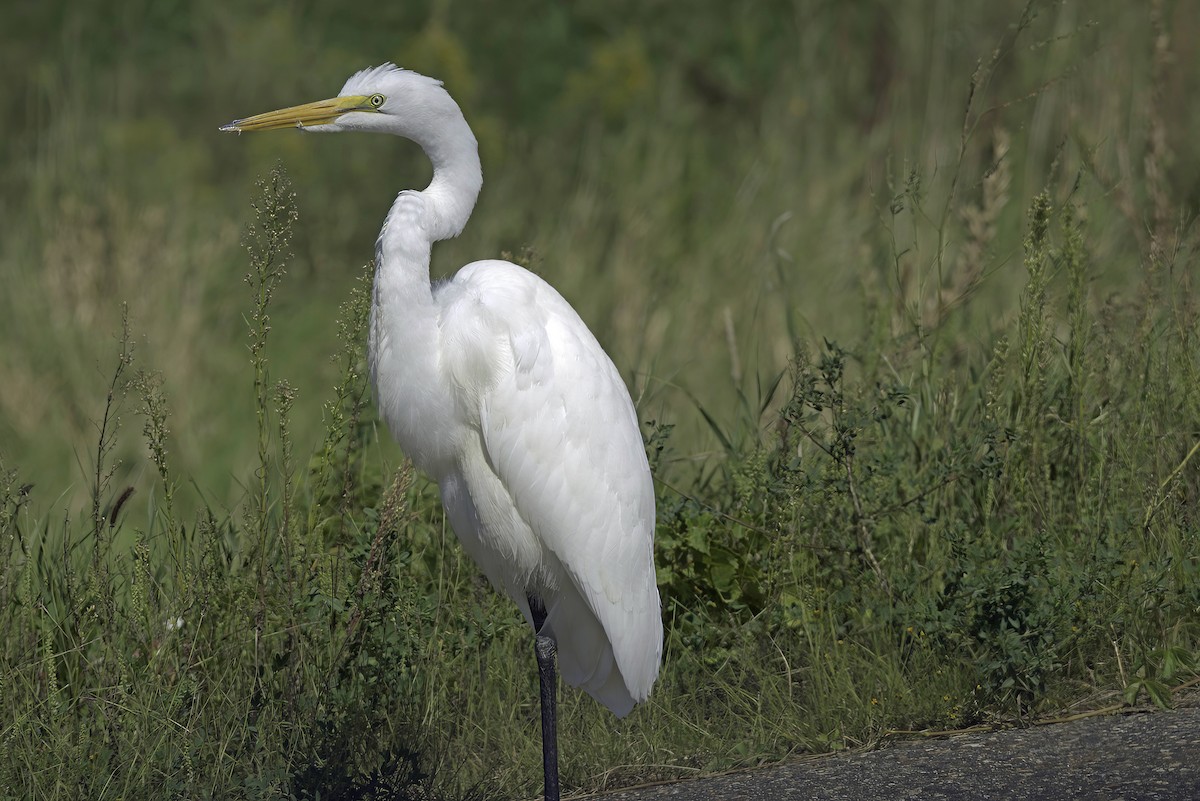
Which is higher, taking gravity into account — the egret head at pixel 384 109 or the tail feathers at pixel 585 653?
the egret head at pixel 384 109

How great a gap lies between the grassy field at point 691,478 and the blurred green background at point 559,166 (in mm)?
37

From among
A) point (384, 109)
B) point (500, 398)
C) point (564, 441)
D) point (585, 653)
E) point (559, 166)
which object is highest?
point (559, 166)

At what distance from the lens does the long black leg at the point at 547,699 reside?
316 centimetres

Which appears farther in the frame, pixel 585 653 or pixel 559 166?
pixel 559 166

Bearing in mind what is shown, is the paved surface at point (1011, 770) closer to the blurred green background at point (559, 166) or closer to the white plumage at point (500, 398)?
the white plumage at point (500, 398)

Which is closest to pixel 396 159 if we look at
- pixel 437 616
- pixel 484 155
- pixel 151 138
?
pixel 484 155

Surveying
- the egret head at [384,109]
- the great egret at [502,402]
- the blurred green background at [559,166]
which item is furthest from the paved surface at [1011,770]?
the blurred green background at [559,166]

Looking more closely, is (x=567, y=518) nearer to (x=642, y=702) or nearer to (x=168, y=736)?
(x=642, y=702)

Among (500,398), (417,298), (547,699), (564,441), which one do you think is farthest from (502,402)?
(547,699)

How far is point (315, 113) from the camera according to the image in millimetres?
3340

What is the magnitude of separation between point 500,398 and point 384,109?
738 millimetres

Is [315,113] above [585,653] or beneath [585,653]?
above

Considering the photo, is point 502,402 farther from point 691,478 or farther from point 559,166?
point 559,166

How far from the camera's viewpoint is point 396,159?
821cm
